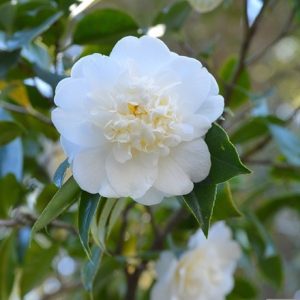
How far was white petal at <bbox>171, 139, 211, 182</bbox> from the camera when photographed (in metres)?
0.53

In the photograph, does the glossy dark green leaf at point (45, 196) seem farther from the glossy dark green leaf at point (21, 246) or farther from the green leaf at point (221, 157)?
the green leaf at point (221, 157)

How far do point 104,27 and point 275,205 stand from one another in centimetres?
50

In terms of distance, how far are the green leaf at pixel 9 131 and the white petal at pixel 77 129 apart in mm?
286

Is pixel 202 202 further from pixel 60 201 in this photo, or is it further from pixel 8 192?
pixel 8 192

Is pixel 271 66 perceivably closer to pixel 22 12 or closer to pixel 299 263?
pixel 299 263

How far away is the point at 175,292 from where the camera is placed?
33.2 inches

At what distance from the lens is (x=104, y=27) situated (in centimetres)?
85

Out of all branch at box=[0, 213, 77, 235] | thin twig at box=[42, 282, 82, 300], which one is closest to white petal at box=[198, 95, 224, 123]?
branch at box=[0, 213, 77, 235]

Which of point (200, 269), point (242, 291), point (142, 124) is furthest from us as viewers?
point (242, 291)

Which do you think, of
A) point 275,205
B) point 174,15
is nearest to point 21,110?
point 174,15

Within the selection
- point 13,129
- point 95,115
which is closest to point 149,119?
point 95,115

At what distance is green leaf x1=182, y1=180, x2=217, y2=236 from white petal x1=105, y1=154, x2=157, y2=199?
0.04 meters

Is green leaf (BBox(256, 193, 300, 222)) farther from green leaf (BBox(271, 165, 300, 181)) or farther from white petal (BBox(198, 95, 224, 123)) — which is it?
white petal (BBox(198, 95, 224, 123))

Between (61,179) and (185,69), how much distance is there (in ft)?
0.52
